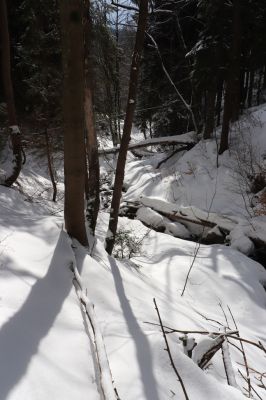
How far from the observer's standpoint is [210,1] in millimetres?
11789

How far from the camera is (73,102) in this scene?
395 cm

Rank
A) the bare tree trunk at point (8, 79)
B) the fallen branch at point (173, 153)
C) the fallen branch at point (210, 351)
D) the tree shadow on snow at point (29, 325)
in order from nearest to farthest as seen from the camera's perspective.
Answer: the tree shadow on snow at point (29, 325)
the fallen branch at point (210, 351)
the bare tree trunk at point (8, 79)
the fallen branch at point (173, 153)

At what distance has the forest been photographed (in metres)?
2.24

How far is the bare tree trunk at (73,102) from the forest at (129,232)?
0.01 meters

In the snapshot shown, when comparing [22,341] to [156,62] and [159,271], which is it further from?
[156,62]

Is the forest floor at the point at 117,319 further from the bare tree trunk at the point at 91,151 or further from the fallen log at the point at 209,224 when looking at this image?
the bare tree trunk at the point at 91,151

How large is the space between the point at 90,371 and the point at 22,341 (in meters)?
0.45

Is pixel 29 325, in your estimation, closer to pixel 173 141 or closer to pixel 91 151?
pixel 91 151

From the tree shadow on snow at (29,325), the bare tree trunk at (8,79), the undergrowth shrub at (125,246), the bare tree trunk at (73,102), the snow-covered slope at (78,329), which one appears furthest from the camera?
the bare tree trunk at (8,79)

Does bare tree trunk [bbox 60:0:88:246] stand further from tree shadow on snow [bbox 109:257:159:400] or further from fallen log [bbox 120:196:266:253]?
fallen log [bbox 120:196:266:253]

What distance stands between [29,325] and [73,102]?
2449 millimetres

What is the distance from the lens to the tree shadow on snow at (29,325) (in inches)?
74.5

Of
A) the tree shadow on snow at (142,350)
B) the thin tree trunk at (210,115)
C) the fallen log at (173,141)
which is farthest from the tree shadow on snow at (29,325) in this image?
the thin tree trunk at (210,115)

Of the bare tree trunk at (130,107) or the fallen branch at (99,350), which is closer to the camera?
the fallen branch at (99,350)
